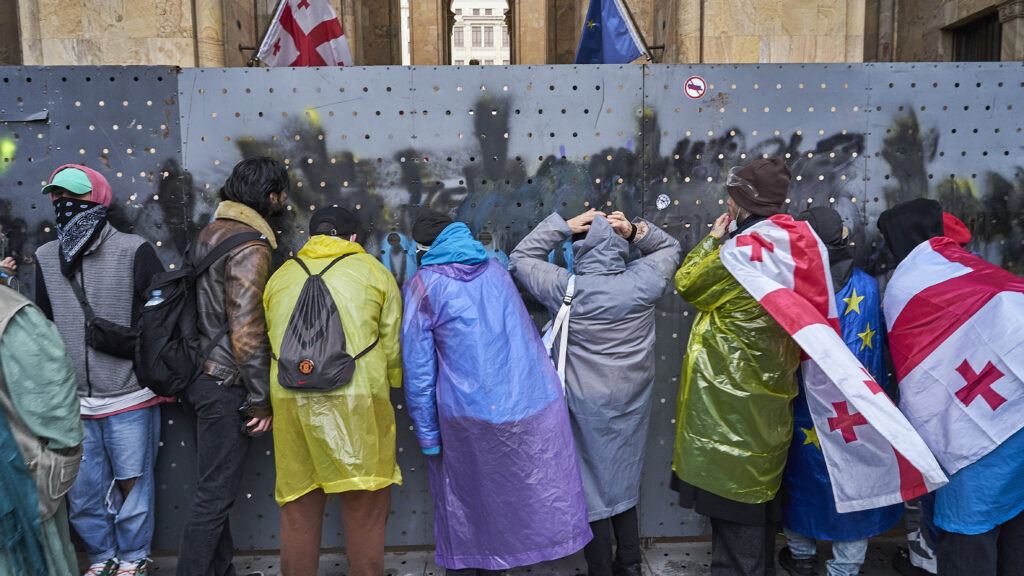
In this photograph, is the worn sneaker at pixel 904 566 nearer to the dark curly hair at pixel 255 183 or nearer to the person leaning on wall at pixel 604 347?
the person leaning on wall at pixel 604 347

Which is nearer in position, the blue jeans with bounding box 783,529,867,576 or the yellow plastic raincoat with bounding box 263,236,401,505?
the yellow plastic raincoat with bounding box 263,236,401,505

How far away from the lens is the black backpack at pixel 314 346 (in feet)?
8.02

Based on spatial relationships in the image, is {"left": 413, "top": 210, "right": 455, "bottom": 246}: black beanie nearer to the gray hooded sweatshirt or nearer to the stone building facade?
the gray hooded sweatshirt

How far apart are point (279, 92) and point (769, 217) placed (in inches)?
98.8

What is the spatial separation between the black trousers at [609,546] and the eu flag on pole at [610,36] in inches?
114

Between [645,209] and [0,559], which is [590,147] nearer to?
[645,209]

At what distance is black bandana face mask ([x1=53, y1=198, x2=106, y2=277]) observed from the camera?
107 inches

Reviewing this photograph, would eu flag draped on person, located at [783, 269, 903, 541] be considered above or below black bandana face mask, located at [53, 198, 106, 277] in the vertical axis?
below

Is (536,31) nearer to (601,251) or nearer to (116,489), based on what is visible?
(601,251)

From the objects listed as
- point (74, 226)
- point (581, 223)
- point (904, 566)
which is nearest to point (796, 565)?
point (904, 566)

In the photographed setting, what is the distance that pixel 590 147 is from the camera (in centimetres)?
325

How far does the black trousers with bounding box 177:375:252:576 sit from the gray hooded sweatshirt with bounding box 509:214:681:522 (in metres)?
1.45

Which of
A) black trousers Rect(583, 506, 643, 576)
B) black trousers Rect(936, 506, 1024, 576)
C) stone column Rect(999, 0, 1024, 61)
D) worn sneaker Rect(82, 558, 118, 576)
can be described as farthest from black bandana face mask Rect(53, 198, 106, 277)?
stone column Rect(999, 0, 1024, 61)

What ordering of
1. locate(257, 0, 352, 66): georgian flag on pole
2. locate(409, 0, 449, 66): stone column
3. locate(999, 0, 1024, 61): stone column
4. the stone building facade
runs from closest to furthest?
locate(257, 0, 352, 66): georgian flag on pole < the stone building facade < locate(999, 0, 1024, 61): stone column < locate(409, 0, 449, 66): stone column
